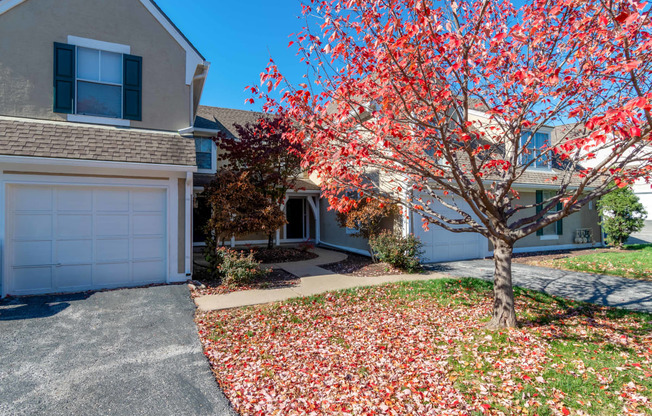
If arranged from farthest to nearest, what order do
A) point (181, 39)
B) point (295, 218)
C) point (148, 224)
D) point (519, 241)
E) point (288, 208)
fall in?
point (295, 218) < point (288, 208) < point (519, 241) < point (181, 39) < point (148, 224)

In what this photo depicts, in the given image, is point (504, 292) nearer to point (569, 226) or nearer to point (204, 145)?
point (204, 145)

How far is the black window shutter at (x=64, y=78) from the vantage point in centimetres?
782

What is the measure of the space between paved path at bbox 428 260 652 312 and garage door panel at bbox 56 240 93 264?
919cm

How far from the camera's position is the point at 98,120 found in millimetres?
8250

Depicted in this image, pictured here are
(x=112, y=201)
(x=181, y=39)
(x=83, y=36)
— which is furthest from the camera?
(x=181, y=39)

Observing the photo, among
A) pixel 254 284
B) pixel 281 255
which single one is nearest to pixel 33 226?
pixel 254 284

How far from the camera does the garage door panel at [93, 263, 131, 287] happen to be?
770 cm

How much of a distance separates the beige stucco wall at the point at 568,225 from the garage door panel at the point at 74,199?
14.8 meters

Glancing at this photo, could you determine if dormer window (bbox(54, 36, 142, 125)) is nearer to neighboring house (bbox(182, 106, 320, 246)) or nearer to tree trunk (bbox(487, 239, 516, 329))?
neighboring house (bbox(182, 106, 320, 246))

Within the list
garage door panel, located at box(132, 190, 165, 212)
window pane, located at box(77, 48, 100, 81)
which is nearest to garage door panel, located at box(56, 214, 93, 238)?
garage door panel, located at box(132, 190, 165, 212)

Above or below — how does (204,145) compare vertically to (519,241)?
above

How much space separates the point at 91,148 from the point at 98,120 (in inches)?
48.9

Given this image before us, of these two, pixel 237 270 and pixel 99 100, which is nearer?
pixel 237 270

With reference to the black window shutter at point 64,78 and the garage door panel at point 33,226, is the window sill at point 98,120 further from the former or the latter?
the garage door panel at point 33,226
